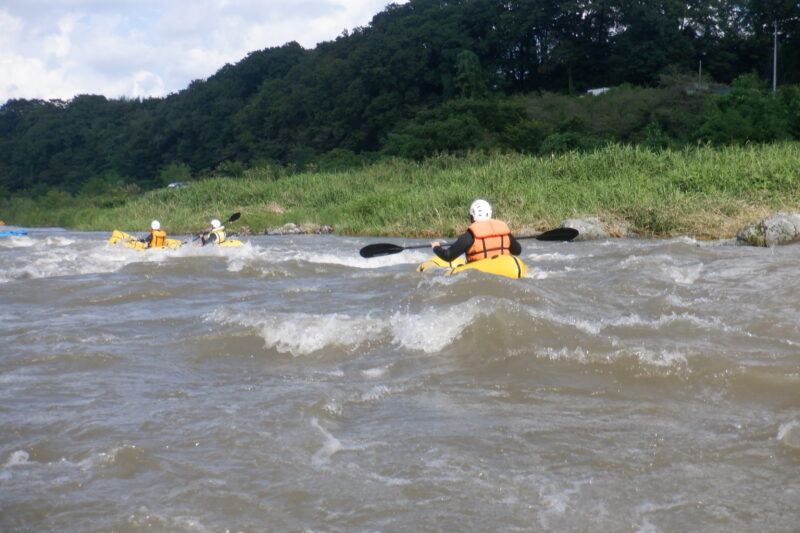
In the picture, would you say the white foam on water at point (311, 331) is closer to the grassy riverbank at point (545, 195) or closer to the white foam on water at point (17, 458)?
the white foam on water at point (17, 458)

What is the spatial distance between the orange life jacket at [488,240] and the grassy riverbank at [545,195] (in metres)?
7.48

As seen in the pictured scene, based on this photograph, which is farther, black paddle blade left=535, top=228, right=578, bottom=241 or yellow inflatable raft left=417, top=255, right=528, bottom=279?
black paddle blade left=535, top=228, right=578, bottom=241

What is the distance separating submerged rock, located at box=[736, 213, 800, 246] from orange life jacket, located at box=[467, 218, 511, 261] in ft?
19.2

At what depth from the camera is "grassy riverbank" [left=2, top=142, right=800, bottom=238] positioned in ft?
45.6

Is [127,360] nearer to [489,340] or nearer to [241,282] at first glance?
[489,340]

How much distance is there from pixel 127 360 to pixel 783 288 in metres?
5.16

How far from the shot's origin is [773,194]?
550 inches

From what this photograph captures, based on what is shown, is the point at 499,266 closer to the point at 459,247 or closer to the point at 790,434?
the point at 459,247

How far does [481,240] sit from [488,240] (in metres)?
0.06

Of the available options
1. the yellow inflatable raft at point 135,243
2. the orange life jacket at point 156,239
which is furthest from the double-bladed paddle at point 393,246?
the orange life jacket at point 156,239

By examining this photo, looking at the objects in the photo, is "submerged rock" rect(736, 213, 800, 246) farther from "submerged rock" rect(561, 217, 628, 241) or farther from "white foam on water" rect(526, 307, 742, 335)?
"white foam on water" rect(526, 307, 742, 335)

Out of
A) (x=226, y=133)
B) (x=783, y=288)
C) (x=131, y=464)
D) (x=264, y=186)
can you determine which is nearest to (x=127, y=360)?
(x=131, y=464)

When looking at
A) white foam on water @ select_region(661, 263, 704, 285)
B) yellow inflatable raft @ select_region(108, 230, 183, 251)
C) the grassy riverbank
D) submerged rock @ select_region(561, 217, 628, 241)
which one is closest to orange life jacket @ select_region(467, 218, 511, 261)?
white foam on water @ select_region(661, 263, 704, 285)

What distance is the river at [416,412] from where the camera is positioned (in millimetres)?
2734
